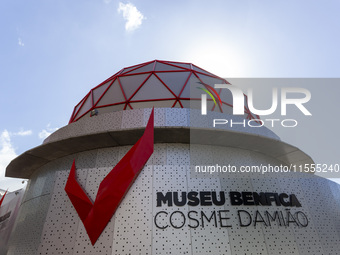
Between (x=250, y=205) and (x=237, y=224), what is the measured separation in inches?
37.6

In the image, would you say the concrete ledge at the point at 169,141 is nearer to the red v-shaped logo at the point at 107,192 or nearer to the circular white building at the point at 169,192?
the circular white building at the point at 169,192

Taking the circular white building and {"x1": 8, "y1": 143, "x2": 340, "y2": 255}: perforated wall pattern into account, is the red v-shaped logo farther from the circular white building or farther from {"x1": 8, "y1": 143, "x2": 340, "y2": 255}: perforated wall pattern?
{"x1": 8, "y1": 143, "x2": 340, "y2": 255}: perforated wall pattern

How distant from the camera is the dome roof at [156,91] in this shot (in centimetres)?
1012

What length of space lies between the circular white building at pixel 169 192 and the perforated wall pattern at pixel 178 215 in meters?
0.03

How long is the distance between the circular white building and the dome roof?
106mm

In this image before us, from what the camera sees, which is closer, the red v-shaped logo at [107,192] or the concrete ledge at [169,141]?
the red v-shaped logo at [107,192]

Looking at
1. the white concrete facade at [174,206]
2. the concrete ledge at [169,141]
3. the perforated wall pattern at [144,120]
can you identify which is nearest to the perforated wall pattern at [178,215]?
the white concrete facade at [174,206]

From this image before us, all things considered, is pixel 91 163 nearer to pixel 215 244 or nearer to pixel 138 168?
pixel 138 168

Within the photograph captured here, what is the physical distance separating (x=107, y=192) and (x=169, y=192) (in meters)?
2.09

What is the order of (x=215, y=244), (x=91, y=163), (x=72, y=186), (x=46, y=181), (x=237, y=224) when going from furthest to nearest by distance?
(x=46, y=181) → (x=91, y=163) → (x=72, y=186) → (x=237, y=224) → (x=215, y=244)

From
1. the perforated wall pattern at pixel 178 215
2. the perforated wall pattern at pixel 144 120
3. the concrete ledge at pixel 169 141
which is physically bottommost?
the perforated wall pattern at pixel 178 215

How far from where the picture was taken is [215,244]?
249 inches

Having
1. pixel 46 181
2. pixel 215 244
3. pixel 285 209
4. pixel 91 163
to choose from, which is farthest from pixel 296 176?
pixel 46 181

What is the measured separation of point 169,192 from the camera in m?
6.89
